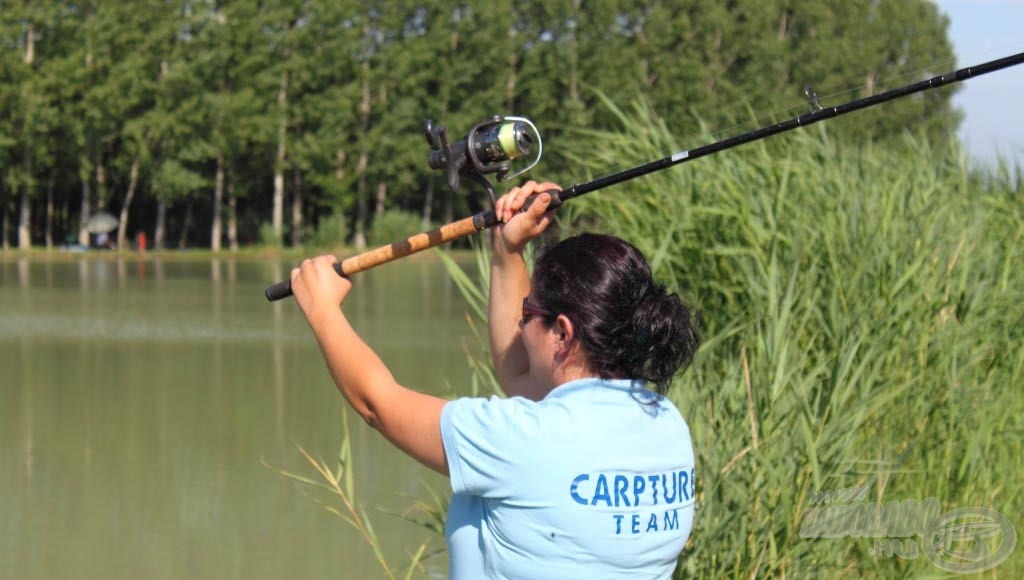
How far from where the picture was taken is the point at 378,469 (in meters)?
7.27

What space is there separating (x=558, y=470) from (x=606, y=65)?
1434 inches

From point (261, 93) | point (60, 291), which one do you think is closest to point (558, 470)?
point (60, 291)

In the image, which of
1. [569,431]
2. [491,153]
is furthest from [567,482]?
[491,153]

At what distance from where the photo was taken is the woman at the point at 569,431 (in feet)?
6.03

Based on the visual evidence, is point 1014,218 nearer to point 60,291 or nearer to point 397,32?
point 60,291

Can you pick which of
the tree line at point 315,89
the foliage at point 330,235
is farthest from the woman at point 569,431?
the foliage at point 330,235

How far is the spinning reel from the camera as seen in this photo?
2.39 m

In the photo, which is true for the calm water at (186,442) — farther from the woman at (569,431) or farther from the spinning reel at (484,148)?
the woman at (569,431)

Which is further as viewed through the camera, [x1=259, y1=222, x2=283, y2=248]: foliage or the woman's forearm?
[x1=259, y1=222, x2=283, y2=248]: foliage

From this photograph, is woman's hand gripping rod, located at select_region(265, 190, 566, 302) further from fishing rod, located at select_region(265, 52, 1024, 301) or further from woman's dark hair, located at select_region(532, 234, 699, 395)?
woman's dark hair, located at select_region(532, 234, 699, 395)

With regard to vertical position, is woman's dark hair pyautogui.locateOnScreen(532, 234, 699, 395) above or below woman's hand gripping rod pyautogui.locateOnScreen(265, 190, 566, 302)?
below

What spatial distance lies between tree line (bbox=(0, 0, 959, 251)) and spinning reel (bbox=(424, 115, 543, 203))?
26.5 m

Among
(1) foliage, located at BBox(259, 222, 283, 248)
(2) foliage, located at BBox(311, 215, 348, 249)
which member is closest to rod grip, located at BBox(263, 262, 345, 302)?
A: (1) foliage, located at BBox(259, 222, 283, 248)

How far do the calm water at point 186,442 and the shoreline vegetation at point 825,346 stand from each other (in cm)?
58
